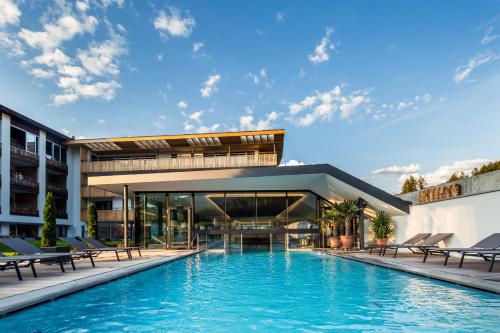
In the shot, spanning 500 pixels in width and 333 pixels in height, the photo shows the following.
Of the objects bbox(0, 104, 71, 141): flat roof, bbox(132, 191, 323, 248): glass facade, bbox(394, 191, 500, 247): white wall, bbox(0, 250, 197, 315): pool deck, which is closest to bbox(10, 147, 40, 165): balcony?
bbox(0, 104, 71, 141): flat roof

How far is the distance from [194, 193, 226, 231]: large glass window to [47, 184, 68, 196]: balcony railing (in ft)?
→ 52.6

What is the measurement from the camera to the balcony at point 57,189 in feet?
108

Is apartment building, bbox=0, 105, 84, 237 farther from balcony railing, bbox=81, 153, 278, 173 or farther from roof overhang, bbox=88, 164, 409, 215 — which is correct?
roof overhang, bbox=88, 164, 409, 215

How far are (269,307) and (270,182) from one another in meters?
13.9

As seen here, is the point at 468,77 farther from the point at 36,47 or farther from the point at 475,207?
the point at 36,47

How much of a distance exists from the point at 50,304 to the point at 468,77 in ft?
56.9

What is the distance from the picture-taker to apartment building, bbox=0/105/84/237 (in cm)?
2822

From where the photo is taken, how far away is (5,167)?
28.2 m

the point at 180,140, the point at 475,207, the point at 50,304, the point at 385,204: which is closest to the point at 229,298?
the point at 50,304

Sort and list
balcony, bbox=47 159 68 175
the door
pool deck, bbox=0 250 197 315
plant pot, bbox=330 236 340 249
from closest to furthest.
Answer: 1. pool deck, bbox=0 250 197 315
2. plant pot, bbox=330 236 340 249
3. the door
4. balcony, bbox=47 159 68 175

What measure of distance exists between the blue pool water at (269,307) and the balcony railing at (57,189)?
26.4 metres

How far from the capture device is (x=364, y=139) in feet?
80.4

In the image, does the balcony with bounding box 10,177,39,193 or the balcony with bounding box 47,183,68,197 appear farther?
the balcony with bounding box 47,183,68,197

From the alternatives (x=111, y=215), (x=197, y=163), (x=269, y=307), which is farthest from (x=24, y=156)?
(x=269, y=307)
